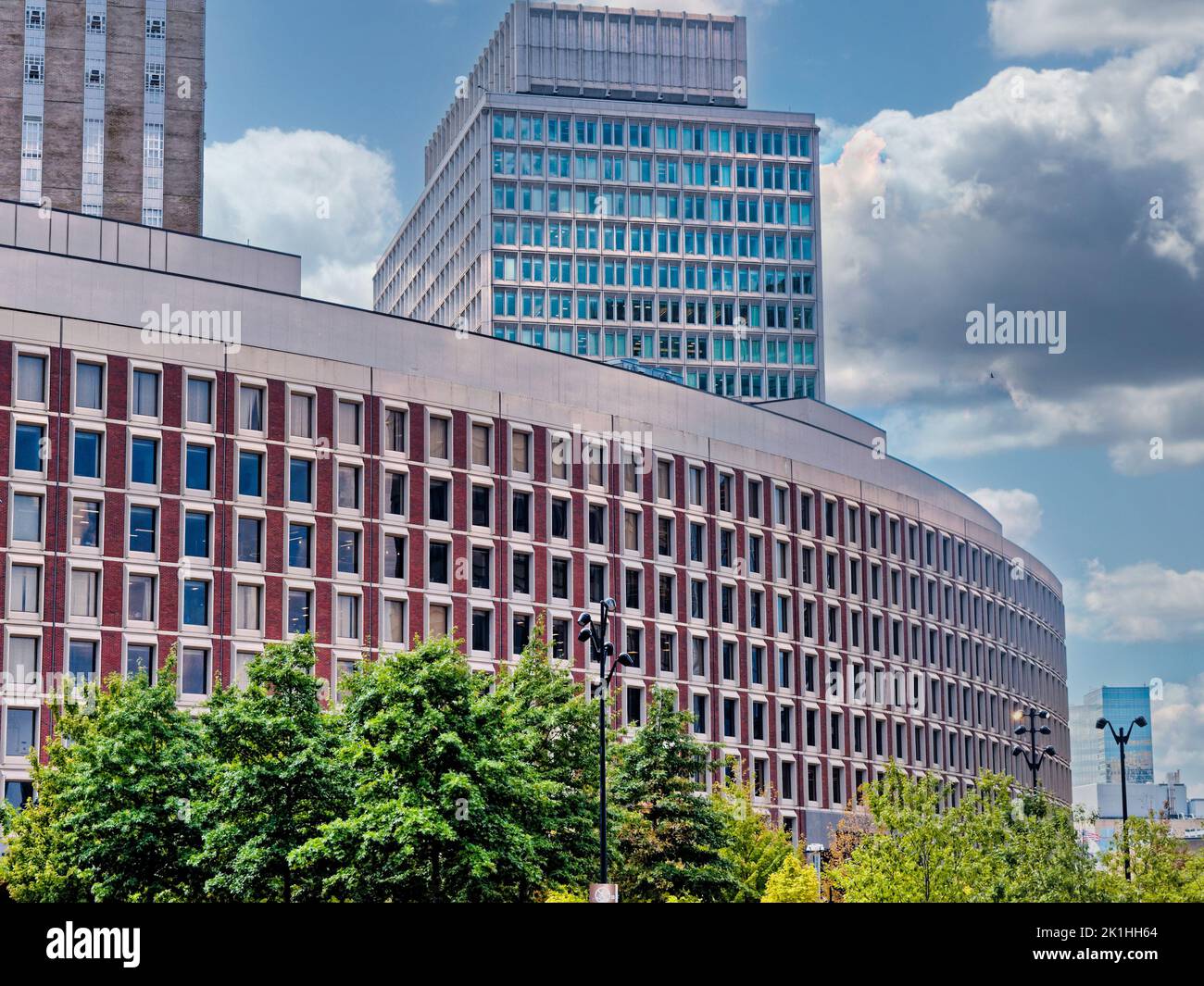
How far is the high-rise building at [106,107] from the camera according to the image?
122m

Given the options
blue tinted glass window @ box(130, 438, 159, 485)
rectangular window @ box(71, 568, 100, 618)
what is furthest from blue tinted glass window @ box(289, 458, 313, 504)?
rectangular window @ box(71, 568, 100, 618)

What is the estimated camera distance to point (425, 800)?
144 ft

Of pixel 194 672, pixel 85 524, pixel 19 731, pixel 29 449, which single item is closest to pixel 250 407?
pixel 85 524

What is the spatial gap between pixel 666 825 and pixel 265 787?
51.9 feet

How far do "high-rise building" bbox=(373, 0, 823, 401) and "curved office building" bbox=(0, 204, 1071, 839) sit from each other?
1919 inches

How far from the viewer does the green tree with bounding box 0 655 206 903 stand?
46688mm

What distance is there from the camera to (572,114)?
527 ft

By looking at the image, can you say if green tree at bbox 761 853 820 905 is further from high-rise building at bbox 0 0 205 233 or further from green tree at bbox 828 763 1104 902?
high-rise building at bbox 0 0 205 233

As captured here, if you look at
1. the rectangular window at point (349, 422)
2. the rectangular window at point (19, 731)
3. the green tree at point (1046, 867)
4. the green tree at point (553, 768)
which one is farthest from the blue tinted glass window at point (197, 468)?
the green tree at point (1046, 867)

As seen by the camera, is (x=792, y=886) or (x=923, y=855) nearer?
(x=923, y=855)

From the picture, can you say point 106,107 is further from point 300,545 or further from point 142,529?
point 142,529
